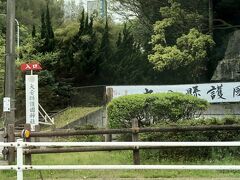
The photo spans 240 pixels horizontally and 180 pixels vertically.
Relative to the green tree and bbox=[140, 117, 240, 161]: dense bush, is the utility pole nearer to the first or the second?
bbox=[140, 117, 240, 161]: dense bush

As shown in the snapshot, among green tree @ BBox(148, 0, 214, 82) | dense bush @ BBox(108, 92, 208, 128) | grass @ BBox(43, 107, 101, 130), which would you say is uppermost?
green tree @ BBox(148, 0, 214, 82)

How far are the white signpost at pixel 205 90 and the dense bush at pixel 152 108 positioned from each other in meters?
6.35

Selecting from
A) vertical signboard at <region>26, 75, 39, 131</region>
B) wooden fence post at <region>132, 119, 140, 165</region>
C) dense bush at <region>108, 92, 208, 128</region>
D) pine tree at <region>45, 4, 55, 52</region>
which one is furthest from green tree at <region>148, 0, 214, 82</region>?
wooden fence post at <region>132, 119, 140, 165</region>

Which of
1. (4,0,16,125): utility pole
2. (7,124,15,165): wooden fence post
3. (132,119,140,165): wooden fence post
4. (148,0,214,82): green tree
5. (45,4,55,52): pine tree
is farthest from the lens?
(45,4,55,52): pine tree

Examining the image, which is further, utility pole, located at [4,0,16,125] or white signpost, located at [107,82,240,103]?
white signpost, located at [107,82,240,103]

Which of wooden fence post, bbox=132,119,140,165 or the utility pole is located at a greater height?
the utility pole

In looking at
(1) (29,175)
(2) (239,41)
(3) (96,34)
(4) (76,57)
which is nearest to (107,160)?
(1) (29,175)

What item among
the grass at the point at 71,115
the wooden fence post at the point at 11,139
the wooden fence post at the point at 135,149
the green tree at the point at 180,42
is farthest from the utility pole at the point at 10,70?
the grass at the point at 71,115

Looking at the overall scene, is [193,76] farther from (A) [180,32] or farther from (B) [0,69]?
(B) [0,69]

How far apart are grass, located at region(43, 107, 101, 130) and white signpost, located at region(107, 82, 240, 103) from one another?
9154mm

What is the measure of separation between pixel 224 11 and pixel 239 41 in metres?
7.23

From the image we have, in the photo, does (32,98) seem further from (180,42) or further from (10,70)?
(180,42)

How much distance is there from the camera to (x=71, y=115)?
32344mm

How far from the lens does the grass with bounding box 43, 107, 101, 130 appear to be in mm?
30859
